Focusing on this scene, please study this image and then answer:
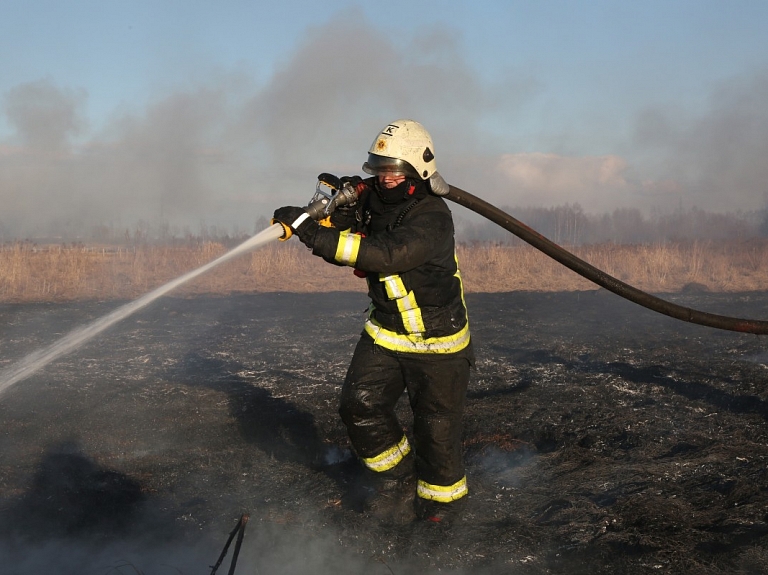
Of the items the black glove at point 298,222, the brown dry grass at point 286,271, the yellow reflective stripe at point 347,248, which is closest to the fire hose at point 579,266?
the black glove at point 298,222

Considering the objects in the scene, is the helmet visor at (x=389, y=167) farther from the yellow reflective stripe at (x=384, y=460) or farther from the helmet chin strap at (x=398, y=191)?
the yellow reflective stripe at (x=384, y=460)

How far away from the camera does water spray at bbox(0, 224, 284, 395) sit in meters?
4.00

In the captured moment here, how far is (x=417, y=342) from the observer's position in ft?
12.3

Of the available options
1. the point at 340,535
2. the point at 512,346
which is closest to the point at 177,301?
the point at 512,346

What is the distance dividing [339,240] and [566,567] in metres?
1.89

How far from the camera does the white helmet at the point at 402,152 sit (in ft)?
12.2

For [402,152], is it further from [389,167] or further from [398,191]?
[398,191]

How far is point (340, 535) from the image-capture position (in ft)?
11.7

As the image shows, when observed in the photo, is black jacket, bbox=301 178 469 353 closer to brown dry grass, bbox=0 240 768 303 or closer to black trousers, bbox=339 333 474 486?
black trousers, bbox=339 333 474 486

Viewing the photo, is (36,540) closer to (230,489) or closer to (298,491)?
(230,489)

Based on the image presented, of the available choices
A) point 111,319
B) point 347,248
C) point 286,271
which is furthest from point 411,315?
point 286,271

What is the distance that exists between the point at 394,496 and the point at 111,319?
11.1ft

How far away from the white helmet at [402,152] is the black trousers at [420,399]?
95 cm

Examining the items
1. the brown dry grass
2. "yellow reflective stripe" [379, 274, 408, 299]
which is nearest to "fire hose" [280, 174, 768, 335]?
"yellow reflective stripe" [379, 274, 408, 299]
